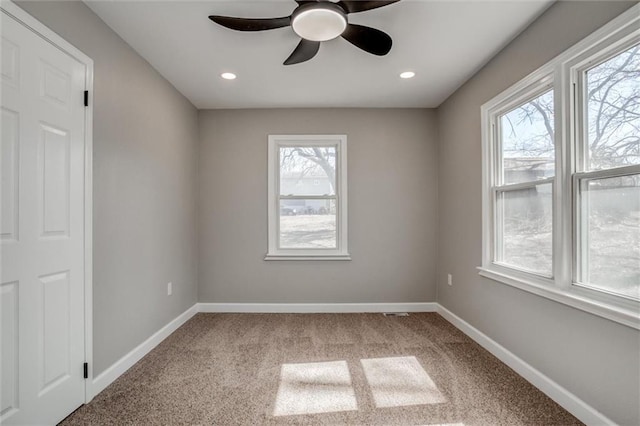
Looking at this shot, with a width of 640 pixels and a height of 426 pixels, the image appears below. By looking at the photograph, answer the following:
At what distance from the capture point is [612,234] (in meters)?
1.71

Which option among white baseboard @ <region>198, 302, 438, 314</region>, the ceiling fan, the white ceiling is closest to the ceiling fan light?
the ceiling fan

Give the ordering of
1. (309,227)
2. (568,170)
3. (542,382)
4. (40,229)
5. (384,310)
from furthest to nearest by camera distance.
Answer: (309,227)
(384,310)
(542,382)
(568,170)
(40,229)

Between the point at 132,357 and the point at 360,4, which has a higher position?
the point at 360,4

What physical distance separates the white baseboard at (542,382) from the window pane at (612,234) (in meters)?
0.69

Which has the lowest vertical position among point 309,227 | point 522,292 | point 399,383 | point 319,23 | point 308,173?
point 399,383

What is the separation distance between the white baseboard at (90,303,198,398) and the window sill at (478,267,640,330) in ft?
9.87

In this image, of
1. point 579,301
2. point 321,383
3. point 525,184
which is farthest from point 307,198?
point 579,301

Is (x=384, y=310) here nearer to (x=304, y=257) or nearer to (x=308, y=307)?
(x=308, y=307)

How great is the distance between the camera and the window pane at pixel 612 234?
161 centimetres

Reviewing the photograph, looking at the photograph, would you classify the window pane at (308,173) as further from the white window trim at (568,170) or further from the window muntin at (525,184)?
the white window trim at (568,170)

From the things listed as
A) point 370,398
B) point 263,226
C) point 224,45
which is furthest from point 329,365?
point 224,45

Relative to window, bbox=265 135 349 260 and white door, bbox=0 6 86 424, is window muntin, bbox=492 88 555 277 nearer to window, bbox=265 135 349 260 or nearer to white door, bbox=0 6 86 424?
window, bbox=265 135 349 260

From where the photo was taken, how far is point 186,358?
263cm

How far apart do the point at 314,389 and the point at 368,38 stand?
2341 mm
